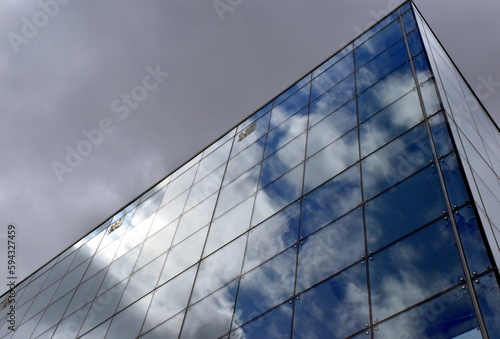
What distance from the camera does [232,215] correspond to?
17.0m

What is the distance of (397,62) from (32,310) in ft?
72.0

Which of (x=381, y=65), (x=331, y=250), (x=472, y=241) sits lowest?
(x=472, y=241)

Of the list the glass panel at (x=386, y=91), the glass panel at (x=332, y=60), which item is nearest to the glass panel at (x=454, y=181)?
the glass panel at (x=386, y=91)

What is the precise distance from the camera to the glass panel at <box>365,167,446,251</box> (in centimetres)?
1052

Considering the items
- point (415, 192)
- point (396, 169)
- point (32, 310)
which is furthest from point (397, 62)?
point (32, 310)

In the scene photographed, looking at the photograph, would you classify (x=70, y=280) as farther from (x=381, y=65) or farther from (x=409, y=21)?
(x=409, y=21)

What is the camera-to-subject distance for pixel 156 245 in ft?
64.8

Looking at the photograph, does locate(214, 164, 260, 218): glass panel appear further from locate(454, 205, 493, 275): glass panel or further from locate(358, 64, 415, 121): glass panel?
locate(454, 205, 493, 275): glass panel

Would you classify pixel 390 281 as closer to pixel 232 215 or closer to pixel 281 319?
pixel 281 319

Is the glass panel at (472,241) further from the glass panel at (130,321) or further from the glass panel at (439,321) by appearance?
the glass panel at (130,321)

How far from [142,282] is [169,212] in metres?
3.99

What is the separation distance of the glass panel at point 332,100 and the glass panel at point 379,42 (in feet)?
3.57

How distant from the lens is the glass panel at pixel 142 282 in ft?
58.0

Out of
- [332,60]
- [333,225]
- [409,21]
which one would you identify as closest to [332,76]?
[332,60]
